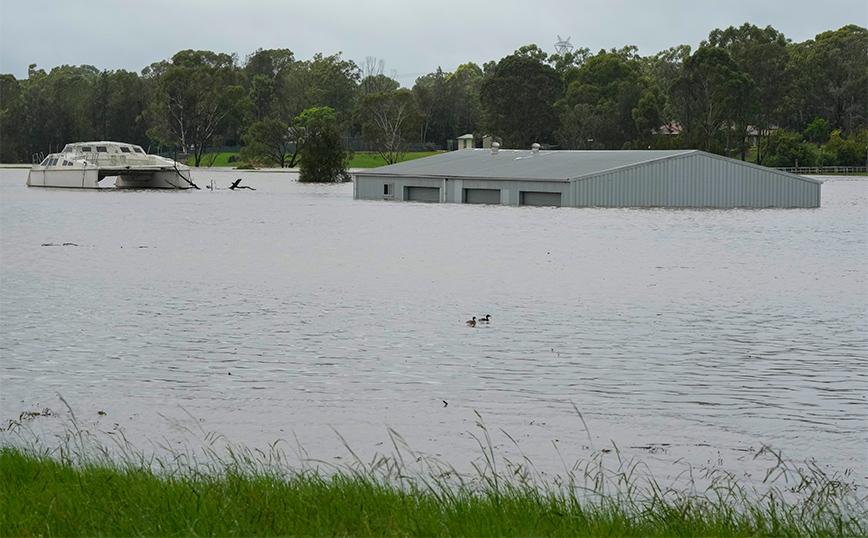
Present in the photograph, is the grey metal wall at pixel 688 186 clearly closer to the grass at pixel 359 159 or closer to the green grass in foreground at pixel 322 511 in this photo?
the green grass in foreground at pixel 322 511

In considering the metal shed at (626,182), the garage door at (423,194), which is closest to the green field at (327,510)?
the metal shed at (626,182)

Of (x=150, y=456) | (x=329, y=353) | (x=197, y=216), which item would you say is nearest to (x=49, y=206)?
(x=197, y=216)

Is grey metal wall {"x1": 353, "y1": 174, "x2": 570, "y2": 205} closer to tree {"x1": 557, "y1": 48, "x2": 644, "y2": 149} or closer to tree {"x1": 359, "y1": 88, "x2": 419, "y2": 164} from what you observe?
tree {"x1": 359, "y1": 88, "x2": 419, "y2": 164}

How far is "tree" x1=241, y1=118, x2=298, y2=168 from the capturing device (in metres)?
133

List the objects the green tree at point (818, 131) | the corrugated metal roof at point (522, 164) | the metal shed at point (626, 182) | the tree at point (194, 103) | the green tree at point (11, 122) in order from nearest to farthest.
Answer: the metal shed at point (626, 182) → the corrugated metal roof at point (522, 164) → the green tree at point (818, 131) → the tree at point (194, 103) → the green tree at point (11, 122)

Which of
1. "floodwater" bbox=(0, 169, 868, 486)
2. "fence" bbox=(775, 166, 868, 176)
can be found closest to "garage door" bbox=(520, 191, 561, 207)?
"floodwater" bbox=(0, 169, 868, 486)

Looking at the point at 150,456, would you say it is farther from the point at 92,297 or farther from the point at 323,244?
the point at 323,244

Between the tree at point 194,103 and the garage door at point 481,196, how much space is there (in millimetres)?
76775

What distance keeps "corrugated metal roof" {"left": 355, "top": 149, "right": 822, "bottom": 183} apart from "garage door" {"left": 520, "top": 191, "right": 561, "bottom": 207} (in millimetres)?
993

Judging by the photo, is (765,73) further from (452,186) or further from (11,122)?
(11,122)

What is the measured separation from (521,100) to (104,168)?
55.8m

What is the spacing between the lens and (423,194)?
65.7 meters

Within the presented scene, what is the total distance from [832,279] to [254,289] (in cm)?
1261

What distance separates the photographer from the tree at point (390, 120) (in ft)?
398
